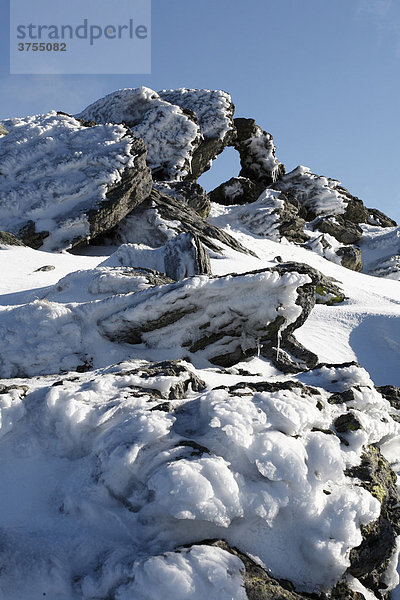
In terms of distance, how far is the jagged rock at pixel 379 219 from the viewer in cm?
5097

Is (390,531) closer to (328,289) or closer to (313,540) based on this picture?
(313,540)

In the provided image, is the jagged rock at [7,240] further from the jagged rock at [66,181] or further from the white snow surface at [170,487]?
the white snow surface at [170,487]

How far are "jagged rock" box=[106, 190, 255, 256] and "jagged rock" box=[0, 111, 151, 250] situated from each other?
95 cm

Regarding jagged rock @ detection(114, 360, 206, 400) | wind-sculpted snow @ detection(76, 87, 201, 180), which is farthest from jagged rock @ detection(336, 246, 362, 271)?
jagged rock @ detection(114, 360, 206, 400)

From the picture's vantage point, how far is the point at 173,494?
4004mm

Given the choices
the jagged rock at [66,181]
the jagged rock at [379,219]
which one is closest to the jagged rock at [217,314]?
the jagged rock at [66,181]

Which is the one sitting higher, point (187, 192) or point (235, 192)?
point (235, 192)

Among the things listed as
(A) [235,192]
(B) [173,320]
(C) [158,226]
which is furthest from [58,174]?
(A) [235,192]

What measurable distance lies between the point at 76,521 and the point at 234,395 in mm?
2303

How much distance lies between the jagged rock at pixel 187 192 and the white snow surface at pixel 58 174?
6.72m

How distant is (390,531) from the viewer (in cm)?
487

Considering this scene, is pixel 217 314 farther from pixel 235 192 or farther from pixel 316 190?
pixel 316 190

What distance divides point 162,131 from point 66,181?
13.6 m

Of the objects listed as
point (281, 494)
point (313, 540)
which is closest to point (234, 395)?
point (281, 494)
